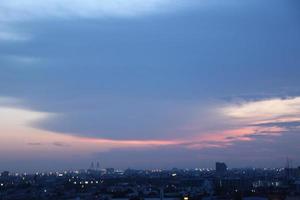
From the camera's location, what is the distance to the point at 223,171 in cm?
11938

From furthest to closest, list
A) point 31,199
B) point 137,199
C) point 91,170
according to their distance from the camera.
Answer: point 91,170 < point 31,199 < point 137,199

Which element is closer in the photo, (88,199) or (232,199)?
(232,199)

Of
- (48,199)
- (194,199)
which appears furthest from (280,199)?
(48,199)

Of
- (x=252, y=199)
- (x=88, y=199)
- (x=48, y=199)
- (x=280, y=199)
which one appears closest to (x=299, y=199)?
(x=280, y=199)

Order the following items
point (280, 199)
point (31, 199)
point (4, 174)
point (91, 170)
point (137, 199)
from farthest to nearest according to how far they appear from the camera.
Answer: point (91, 170), point (4, 174), point (31, 199), point (137, 199), point (280, 199)

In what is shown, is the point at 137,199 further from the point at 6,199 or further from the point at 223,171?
the point at 223,171

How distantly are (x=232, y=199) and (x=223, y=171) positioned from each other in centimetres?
9308

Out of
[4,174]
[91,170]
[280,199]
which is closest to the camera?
[280,199]

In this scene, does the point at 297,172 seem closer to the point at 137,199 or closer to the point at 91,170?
the point at 137,199

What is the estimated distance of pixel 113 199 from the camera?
3362 centimetres

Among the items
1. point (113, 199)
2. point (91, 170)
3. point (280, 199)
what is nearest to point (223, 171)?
point (91, 170)

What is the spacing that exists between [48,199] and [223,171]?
89.1 meters

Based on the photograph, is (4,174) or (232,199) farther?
(4,174)

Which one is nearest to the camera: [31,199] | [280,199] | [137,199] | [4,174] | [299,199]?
[299,199]
